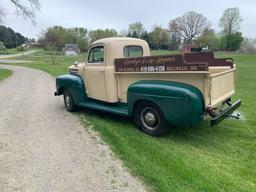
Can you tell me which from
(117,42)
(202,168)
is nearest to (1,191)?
(202,168)

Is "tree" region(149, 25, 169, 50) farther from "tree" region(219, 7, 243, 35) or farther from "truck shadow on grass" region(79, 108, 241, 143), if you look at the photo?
"truck shadow on grass" region(79, 108, 241, 143)

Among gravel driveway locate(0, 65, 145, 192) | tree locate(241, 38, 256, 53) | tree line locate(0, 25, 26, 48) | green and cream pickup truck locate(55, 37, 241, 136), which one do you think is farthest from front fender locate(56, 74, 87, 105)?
tree line locate(0, 25, 26, 48)

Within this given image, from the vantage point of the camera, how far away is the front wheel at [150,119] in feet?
17.6

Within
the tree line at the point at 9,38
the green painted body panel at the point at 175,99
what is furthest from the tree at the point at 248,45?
the tree line at the point at 9,38

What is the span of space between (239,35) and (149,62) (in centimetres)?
8072

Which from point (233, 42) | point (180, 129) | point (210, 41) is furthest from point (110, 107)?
point (210, 41)

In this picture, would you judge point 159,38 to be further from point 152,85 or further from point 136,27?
point 152,85

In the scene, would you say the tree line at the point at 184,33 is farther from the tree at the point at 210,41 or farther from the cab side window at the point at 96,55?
the cab side window at the point at 96,55

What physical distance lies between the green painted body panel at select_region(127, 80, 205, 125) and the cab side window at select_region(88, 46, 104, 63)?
179 centimetres

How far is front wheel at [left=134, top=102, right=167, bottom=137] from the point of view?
5.36 m

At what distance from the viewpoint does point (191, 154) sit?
457 centimetres

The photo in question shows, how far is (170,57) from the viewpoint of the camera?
5.02 m

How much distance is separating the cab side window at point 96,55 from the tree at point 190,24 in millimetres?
86750

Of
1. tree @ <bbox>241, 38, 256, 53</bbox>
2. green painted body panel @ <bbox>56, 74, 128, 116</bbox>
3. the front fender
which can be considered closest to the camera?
green painted body panel @ <bbox>56, 74, 128, 116</bbox>
